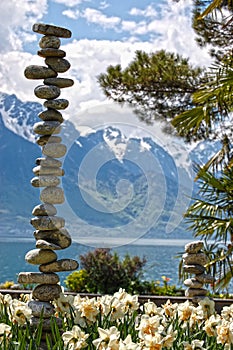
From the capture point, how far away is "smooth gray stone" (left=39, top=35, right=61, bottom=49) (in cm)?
554

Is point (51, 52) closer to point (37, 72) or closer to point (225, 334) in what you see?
point (37, 72)

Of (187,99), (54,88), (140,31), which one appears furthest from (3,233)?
(54,88)

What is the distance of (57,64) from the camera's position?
555 centimetres

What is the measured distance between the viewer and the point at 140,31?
79938 millimetres

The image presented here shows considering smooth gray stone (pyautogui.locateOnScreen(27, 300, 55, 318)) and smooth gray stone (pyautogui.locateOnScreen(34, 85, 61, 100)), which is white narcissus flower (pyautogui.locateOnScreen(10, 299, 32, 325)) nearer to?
smooth gray stone (pyautogui.locateOnScreen(27, 300, 55, 318))

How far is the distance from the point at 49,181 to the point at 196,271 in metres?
2.32

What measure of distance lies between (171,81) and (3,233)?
9967 centimetres

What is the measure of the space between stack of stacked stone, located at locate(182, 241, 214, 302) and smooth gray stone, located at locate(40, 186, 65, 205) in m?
2.01

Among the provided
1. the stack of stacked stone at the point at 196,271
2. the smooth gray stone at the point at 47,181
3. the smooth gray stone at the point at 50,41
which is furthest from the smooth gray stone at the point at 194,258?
the smooth gray stone at the point at 50,41

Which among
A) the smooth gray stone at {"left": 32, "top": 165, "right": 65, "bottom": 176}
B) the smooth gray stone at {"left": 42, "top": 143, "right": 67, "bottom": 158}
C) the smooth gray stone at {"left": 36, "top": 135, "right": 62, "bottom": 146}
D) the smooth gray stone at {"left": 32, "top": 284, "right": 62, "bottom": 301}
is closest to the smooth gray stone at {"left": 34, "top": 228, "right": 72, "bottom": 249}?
the smooth gray stone at {"left": 32, "top": 284, "right": 62, "bottom": 301}

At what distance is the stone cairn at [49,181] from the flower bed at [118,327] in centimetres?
45

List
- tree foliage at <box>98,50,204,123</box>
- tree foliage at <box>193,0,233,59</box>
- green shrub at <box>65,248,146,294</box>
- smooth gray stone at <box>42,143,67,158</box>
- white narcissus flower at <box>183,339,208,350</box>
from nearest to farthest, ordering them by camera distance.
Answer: white narcissus flower at <box>183,339,208,350</box>
smooth gray stone at <box>42,143,67,158</box>
green shrub at <box>65,248,146,294</box>
tree foliage at <box>98,50,204,123</box>
tree foliage at <box>193,0,233,59</box>

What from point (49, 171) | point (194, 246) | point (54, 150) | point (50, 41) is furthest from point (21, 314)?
point (194, 246)

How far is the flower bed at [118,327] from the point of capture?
3.34 meters
